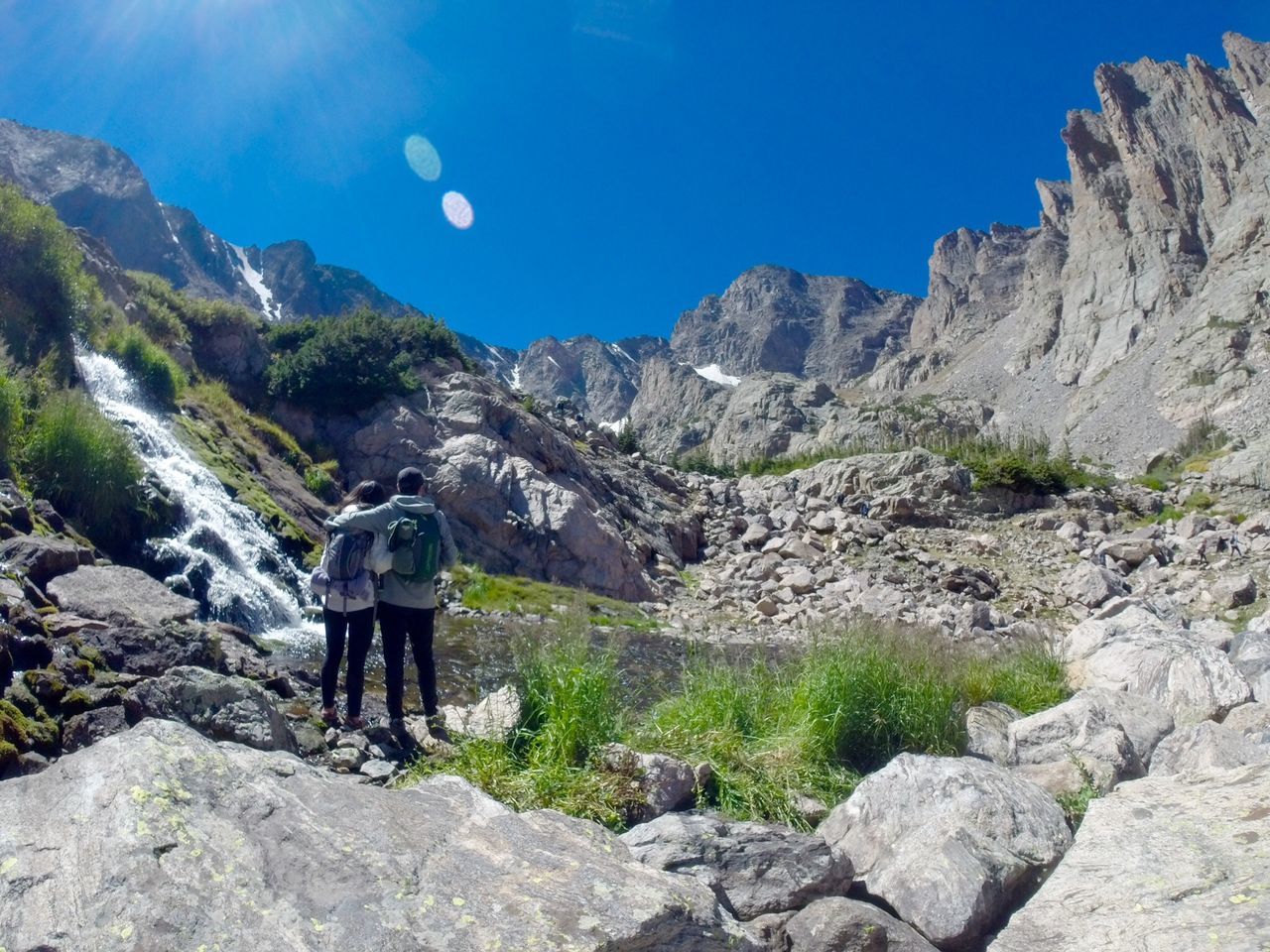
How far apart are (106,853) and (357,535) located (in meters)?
4.18

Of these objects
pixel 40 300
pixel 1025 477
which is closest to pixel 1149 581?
pixel 1025 477

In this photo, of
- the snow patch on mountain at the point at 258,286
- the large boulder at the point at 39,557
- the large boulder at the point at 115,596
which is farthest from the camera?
the snow patch on mountain at the point at 258,286

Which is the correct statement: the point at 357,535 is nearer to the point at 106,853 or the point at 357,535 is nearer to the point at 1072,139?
the point at 106,853

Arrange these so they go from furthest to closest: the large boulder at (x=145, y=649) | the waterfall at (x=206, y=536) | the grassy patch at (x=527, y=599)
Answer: the grassy patch at (x=527, y=599), the waterfall at (x=206, y=536), the large boulder at (x=145, y=649)

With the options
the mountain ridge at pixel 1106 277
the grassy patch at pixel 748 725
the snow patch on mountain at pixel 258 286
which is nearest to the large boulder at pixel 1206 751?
the grassy patch at pixel 748 725

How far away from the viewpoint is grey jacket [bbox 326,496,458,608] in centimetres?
641

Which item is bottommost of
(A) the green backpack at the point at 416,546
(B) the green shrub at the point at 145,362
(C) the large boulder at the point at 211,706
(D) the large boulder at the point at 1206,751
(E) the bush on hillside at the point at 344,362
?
(D) the large boulder at the point at 1206,751

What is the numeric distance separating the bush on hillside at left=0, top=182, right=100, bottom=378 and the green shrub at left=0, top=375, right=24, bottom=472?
4.66m

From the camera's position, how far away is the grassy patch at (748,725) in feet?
16.4

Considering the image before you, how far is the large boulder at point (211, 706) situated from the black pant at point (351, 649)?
1446 millimetres

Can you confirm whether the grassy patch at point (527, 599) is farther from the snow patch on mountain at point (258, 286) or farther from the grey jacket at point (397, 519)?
the snow patch on mountain at point (258, 286)

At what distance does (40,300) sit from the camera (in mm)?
21438

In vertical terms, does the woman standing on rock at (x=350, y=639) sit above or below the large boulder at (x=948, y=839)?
above

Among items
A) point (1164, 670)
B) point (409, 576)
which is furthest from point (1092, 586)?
point (409, 576)
